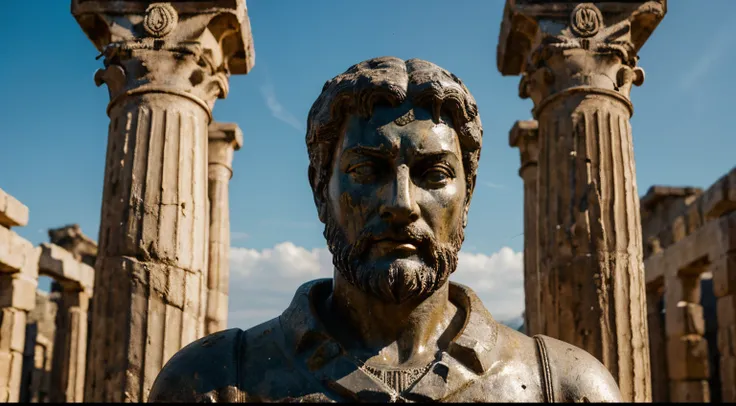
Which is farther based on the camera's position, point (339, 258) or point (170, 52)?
point (170, 52)

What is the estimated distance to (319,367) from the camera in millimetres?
2314

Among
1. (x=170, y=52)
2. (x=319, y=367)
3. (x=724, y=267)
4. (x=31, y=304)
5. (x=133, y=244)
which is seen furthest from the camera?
(x=31, y=304)

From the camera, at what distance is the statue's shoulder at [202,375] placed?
229 centimetres

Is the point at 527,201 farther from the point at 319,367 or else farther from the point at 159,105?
the point at 319,367

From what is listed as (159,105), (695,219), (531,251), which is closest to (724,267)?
(531,251)

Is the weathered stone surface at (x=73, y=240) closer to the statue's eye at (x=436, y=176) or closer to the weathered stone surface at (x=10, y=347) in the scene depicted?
the weathered stone surface at (x=10, y=347)

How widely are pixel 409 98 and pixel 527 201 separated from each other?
40.2 feet

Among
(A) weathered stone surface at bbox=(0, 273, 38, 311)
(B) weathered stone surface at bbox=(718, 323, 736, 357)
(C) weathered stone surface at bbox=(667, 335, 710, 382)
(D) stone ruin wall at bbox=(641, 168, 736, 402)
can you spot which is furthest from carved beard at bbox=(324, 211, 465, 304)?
(C) weathered stone surface at bbox=(667, 335, 710, 382)

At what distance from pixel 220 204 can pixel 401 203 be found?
12079 mm

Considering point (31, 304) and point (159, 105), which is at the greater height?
point (159, 105)

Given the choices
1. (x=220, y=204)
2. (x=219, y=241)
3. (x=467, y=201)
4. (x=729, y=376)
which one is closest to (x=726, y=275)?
(x=729, y=376)

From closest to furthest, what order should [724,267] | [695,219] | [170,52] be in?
[170,52] → [724,267] → [695,219]

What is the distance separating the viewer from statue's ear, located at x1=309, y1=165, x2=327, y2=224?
2.58 meters

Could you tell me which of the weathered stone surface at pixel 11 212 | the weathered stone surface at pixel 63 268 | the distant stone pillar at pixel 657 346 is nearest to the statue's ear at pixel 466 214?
the weathered stone surface at pixel 11 212
